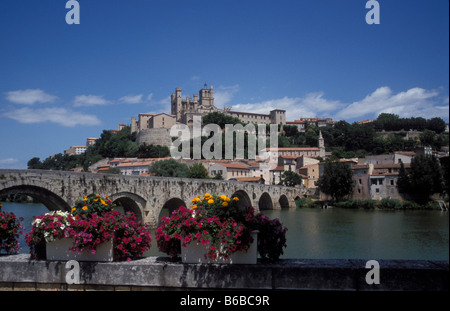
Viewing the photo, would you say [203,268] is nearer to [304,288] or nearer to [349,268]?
[304,288]

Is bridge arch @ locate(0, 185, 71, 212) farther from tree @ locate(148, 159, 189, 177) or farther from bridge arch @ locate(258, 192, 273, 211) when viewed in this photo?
bridge arch @ locate(258, 192, 273, 211)

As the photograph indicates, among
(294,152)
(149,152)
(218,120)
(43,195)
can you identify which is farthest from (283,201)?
(218,120)

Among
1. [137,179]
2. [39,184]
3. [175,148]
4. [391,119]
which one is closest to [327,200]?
[137,179]

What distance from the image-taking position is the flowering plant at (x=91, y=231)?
4746mm

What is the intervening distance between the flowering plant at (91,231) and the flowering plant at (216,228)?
0.50m

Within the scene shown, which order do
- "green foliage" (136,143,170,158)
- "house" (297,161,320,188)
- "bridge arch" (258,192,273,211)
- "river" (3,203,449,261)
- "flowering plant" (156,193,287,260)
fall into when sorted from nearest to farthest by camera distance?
1. "flowering plant" (156,193,287,260)
2. "river" (3,203,449,261)
3. "bridge arch" (258,192,273,211)
4. "house" (297,161,320,188)
5. "green foliage" (136,143,170,158)

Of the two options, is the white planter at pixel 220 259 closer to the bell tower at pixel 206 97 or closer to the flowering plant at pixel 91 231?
the flowering plant at pixel 91 231

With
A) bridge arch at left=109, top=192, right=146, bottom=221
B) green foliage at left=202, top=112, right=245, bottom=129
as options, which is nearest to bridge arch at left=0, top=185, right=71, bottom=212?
bridge arch at left=109, top=192, right=146, bottom=221

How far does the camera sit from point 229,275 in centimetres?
432

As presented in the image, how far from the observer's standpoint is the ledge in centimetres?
405

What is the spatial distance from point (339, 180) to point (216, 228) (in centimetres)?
4551

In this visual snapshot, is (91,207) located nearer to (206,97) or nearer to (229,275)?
(229,275)

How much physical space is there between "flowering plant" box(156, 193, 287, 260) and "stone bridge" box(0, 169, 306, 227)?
912cm

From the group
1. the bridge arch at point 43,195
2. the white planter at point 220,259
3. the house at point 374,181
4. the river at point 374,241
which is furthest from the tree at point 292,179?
the white planter at point 220,259
